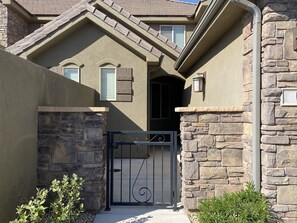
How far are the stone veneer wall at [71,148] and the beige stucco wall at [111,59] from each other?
232 inches

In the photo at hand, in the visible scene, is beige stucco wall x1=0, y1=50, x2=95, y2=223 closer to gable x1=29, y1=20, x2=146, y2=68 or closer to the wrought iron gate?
the wrought iron gate

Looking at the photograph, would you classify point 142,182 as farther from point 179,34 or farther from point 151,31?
point 179,34

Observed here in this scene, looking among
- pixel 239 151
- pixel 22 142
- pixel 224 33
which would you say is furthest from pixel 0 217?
pixel 224 33

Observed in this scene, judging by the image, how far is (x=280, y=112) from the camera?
4.38m

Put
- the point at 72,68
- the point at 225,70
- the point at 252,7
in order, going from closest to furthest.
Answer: the point at 252,7, the point at 225,70, the point at 72,68

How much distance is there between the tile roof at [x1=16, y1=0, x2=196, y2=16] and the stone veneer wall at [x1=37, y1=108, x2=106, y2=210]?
11.7 meters

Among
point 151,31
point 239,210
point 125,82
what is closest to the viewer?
point 239,210

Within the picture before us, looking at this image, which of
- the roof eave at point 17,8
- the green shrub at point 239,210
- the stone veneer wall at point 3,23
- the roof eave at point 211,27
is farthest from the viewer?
the stone veneer wall at point 3,23

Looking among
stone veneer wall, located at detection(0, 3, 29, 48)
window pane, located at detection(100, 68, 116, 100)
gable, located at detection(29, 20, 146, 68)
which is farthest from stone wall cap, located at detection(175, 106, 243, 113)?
stone veneer wall, located at detection(0, 3, 29, 48)

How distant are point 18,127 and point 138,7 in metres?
14.2

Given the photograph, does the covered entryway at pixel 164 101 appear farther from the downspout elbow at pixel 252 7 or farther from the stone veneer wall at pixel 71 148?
the downspout elbow at pixel 252 7

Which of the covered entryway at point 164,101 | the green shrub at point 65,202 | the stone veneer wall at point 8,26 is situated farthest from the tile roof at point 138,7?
the green shrub at point 65,202

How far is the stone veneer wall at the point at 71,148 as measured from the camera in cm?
561

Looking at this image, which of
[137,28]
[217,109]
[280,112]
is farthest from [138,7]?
[280,112]
